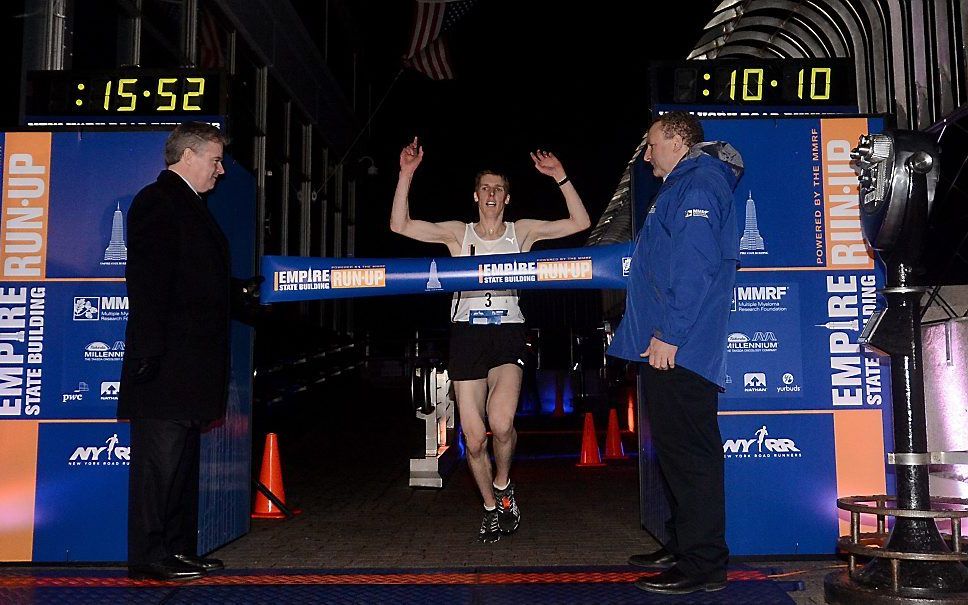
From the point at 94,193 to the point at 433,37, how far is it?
10.3 meters

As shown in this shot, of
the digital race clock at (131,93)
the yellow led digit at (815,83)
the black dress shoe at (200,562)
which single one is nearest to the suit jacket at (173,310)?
the black dress shoe at (200,562)

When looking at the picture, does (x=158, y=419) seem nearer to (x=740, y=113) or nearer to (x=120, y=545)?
(x=120, y=545)

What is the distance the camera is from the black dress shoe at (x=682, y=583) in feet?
11.1

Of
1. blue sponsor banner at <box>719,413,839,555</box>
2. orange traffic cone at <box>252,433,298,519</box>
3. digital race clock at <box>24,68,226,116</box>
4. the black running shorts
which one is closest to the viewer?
blue sponsor banner at <box>719,413,839,555</box>

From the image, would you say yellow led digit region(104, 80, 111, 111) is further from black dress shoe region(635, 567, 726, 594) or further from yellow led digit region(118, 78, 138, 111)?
black dress shoe region(635, 567, 726, 594)

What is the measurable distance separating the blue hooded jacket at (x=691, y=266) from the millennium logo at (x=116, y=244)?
275 centimetres

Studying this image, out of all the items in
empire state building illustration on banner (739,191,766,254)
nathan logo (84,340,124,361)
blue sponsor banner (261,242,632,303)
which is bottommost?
nathan logo (84,340,124,361)

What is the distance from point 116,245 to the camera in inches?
173

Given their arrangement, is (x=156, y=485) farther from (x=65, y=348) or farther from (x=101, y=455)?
(x=65, y=348)

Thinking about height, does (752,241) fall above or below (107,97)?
below

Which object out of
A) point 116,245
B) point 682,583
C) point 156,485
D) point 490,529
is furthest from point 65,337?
point 682,583

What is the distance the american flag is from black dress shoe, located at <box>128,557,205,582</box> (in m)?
10.6

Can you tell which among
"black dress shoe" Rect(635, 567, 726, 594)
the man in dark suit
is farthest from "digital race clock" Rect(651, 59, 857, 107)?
the man in dark suit

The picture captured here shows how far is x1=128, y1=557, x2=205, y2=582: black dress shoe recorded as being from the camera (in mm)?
3779
